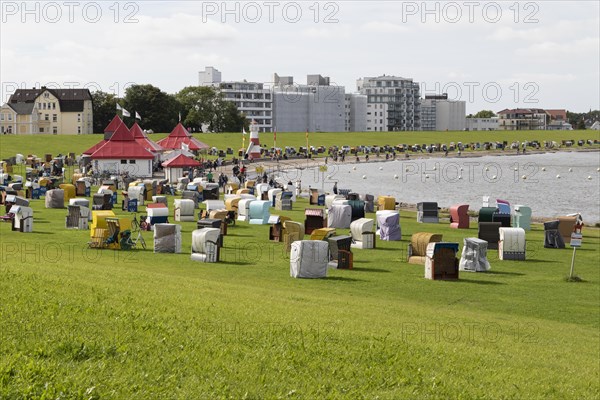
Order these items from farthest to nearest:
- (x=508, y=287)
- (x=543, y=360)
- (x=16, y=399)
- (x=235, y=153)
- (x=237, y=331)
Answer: (x=235, y=153)
(x=508, y=287)
(x=543, y=360)
(x=237, y=331)
(x=16, y=399)

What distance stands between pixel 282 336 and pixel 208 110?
172616 millimetres

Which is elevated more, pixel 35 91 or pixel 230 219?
pixel 35 91

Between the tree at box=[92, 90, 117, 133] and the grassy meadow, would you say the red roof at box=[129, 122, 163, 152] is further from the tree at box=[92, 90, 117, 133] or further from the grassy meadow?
the tree at box=[92, 90, 117, 133]

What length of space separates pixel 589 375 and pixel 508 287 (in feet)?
41.9

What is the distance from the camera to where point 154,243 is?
34875 mm

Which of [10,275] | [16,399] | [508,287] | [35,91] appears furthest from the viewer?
[35,91]

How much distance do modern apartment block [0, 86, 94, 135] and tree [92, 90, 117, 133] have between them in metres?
2.09

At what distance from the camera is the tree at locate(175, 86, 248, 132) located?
181500mm

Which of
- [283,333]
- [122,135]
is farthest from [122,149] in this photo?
[283,333]

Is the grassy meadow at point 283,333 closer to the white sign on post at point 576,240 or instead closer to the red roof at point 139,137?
the white sign on post at point 576,240

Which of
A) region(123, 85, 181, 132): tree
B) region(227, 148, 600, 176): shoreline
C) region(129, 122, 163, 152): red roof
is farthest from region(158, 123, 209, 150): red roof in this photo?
region(123, 85, 181, 132): tree

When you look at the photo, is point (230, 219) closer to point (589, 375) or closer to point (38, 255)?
point (38, 255)

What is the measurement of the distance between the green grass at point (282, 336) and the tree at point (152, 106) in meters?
136

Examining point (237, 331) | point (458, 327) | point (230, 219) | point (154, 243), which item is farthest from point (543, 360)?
point (230, 219)
